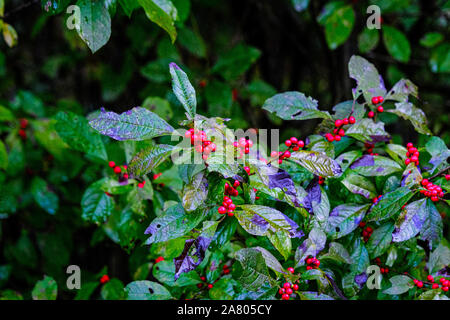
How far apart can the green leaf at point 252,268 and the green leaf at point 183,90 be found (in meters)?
0.33

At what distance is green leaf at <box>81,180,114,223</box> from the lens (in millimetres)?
1207

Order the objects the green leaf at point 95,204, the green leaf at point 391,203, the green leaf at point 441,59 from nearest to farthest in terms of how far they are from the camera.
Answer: the green leaf at point 391,203 < the green leaf at point 95,204 < the green leaf at point 441,59

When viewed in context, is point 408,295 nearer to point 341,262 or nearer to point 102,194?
point 341,262

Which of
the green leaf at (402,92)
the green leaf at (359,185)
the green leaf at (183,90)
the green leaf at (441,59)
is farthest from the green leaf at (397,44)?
the green leaf at (183,90)

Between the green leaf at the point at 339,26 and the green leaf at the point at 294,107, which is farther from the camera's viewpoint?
the green leaf at the point at 339,26

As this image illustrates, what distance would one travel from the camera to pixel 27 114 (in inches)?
73.2

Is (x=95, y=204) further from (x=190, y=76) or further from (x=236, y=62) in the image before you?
(x=236, y=62)

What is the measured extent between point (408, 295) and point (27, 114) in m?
1.76

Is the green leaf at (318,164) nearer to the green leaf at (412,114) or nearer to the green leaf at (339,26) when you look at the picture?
the green leaf at (412,114)

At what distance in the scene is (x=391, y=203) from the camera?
899mm

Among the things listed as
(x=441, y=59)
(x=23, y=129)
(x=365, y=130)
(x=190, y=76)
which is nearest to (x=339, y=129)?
(x=365, y=130)

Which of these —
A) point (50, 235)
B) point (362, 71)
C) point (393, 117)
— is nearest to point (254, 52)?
point (393, 117)

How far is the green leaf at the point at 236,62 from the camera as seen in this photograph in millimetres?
1863

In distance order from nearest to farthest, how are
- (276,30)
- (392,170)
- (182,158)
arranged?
1. (182,158)
2. (392,170)
3. (276,30)
